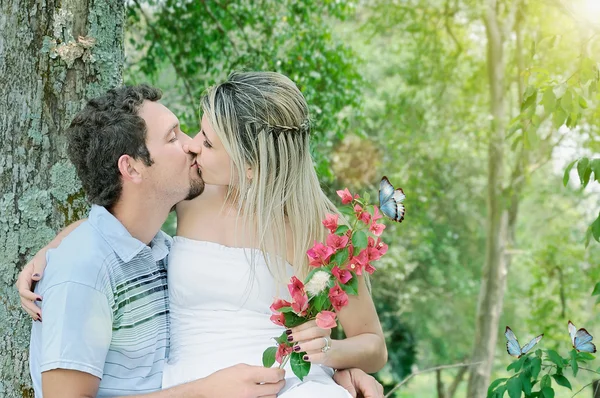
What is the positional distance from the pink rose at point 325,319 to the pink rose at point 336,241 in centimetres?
17

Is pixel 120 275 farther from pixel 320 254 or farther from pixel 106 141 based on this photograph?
pixel 320 254

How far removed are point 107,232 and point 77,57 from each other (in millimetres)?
882

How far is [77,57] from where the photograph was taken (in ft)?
9.52

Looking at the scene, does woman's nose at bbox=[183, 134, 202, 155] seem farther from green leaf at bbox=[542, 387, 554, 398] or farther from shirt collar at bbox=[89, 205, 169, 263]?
green leaf at bbox=[542, 387, 554, 398]

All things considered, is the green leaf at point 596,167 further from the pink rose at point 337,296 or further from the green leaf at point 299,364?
the green leaf at point 299,364

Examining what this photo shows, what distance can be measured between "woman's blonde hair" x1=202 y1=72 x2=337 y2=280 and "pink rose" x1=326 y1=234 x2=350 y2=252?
0.59m

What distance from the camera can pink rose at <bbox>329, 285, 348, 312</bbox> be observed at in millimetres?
1926

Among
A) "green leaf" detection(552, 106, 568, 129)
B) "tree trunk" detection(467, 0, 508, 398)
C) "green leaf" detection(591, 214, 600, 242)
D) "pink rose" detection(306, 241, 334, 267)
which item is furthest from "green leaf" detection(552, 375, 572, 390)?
"tree trunk" detection(467, 0, 508, 398)

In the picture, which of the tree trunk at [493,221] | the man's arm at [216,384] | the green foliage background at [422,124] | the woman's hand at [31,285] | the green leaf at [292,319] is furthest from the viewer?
the tree trunk at [493,221]

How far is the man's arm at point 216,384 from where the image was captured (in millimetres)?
2135

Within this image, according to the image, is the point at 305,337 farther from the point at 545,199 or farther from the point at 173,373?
the point at 545,199

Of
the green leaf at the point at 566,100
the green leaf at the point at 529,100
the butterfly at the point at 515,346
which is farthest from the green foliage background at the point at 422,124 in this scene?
the butterfly at the point at 515,346

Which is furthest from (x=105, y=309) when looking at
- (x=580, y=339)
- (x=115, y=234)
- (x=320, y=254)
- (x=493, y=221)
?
(x=493, y=221)

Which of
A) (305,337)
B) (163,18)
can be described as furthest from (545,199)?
(305,337)
